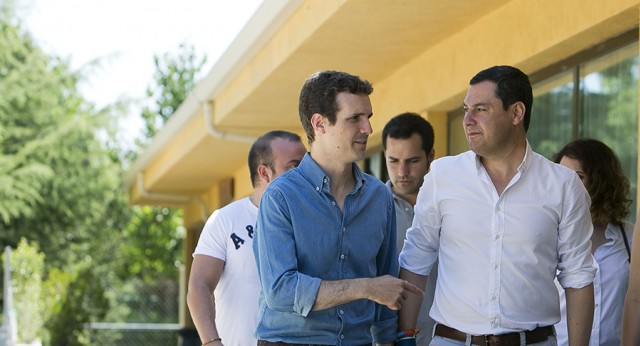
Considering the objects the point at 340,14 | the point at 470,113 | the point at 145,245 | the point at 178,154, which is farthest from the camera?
the point at 145,245

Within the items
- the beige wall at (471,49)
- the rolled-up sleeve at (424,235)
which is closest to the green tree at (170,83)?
the beige wall at (471,49)

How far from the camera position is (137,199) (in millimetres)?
21359

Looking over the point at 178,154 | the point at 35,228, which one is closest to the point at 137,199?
the point at 35,228

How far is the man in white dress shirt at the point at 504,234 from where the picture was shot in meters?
4.34

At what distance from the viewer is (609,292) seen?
17.4 feet

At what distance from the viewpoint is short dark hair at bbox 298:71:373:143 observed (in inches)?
166

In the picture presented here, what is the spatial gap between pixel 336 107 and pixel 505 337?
3.46ft

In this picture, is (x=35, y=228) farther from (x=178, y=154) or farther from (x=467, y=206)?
(x=467, y=206)

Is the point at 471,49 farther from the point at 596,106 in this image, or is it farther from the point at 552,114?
the point at 596,106

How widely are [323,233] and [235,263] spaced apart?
1.52 meters

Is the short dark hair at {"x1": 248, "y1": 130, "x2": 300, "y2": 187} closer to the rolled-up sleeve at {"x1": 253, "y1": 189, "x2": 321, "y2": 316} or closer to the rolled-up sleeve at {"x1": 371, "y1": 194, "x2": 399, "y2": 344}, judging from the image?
the rolled-up sleeve at {"x1": 371, "y1": 194, "x2": 399, "y2": 344}

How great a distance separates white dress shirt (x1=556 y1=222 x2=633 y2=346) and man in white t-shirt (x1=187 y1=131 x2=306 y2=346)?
1444 mm

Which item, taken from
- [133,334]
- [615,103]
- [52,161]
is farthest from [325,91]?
[133,334]

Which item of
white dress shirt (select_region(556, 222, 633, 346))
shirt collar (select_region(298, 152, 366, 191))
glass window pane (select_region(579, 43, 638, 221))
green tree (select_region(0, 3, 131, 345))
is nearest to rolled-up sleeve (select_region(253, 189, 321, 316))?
shirt collar (select_region(298, 152, 366, 191))
